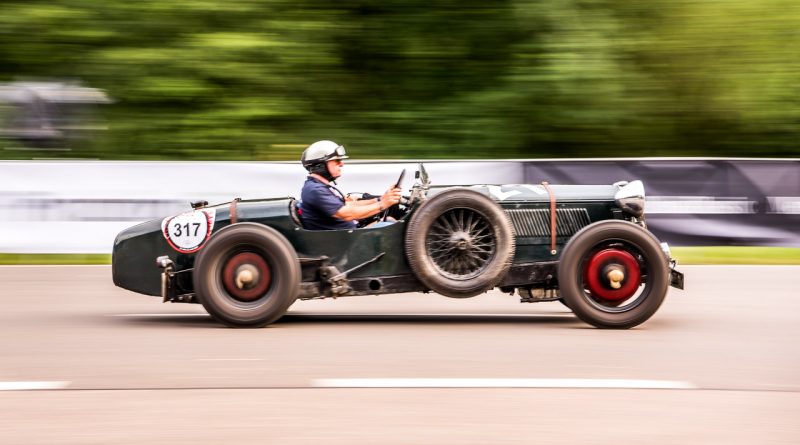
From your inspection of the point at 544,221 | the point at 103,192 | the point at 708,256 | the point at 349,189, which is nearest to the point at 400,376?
the point at 544,221

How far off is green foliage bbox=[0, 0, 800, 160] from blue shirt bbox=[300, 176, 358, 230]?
29.3ft

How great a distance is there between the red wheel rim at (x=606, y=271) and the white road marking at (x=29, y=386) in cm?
366

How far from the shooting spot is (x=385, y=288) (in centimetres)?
828

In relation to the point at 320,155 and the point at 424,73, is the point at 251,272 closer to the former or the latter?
the point at 320,155

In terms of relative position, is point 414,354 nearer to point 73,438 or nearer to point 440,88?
point 73,438

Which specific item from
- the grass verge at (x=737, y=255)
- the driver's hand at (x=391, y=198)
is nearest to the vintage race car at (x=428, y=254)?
the driver's hand at (x=391, y=198)

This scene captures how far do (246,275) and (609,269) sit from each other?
251 cm

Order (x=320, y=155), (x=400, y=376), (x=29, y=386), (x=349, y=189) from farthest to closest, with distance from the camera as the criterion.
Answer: (x=349, y=189) → (x=320, y=155) → (x=400, y=376) → (x=29, y=386)

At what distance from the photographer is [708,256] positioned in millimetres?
13656

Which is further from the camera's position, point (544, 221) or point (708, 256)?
point (708, 256)

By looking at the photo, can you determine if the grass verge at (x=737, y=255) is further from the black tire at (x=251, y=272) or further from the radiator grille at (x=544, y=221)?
the black tire at (x=251, y=272)

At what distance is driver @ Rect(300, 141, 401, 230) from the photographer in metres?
8.34

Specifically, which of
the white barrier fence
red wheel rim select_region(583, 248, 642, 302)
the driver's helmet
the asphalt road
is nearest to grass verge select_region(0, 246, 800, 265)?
the white barrier fence

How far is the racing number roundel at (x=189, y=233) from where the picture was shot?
8.38 m
